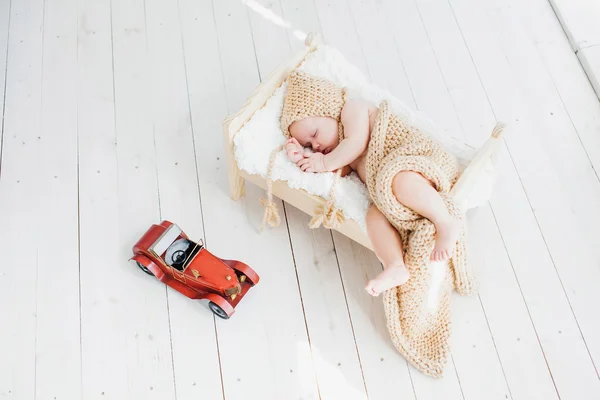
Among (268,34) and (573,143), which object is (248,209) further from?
(573,143)

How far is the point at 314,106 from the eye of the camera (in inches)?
56.8

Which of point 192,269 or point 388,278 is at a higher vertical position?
point 388,278

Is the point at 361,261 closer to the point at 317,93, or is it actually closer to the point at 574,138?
the point at 317,93

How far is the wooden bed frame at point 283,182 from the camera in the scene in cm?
139

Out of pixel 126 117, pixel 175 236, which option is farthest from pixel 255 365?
pixel 126 117

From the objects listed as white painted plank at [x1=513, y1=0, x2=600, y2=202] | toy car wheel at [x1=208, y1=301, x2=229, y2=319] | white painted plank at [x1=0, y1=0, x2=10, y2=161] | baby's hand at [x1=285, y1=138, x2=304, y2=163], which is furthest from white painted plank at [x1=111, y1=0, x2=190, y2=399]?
white painted plank at [x1=513, y1=0, x2=600, y2=202]

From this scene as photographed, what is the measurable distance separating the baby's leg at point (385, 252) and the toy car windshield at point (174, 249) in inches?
17.9

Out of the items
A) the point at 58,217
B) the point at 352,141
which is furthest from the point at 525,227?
the point at 58,217

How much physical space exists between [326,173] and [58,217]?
0.81m

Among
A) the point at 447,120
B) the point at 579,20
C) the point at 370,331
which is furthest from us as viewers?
the point at 579,20

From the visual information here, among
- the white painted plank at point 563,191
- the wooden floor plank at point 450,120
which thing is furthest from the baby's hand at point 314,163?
the white painted plank at point 563,191

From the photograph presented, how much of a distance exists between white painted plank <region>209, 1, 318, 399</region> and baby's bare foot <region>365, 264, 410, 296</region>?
28 cm

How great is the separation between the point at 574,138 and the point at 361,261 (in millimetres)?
835

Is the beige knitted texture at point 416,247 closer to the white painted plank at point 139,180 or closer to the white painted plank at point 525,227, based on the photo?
the white painted plank at point 525,227
